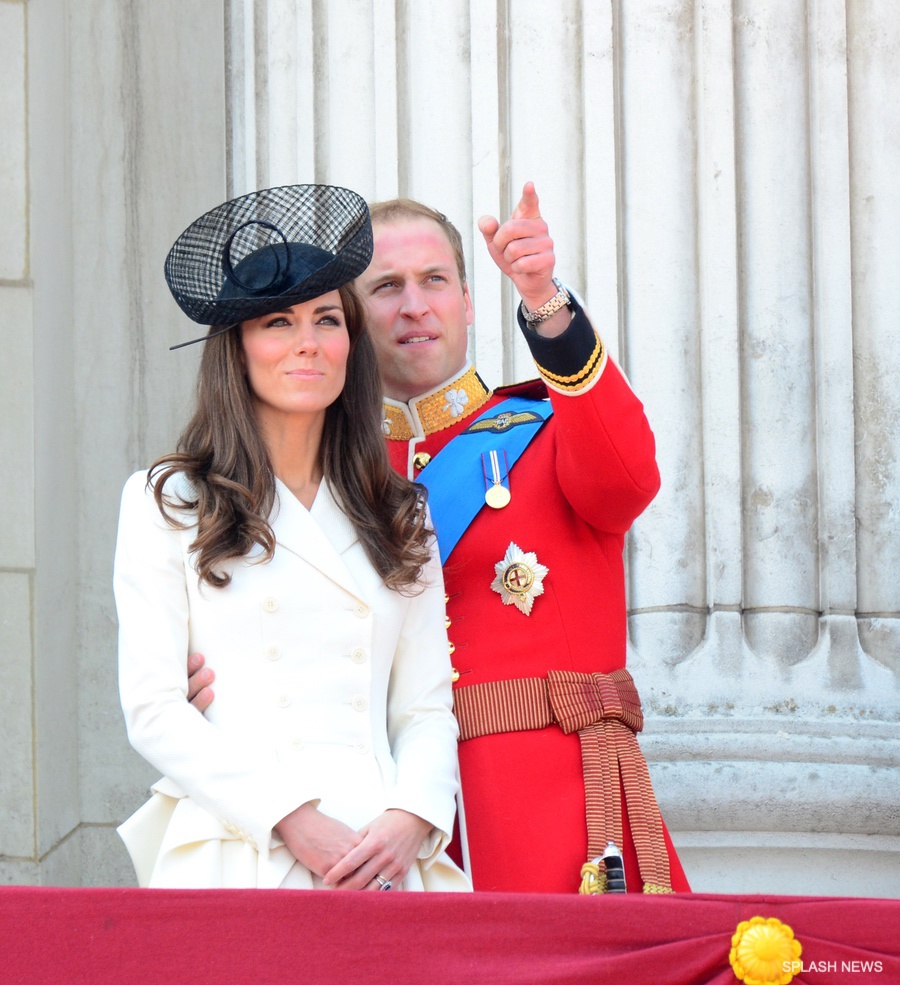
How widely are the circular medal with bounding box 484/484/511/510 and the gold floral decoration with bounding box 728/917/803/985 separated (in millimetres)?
1079

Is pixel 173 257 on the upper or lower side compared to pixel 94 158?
lower

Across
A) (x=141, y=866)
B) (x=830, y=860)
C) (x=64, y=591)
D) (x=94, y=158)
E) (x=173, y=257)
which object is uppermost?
(x=94, y=158)

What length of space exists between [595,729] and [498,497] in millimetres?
445

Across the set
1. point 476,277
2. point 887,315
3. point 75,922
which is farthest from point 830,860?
point 75,922

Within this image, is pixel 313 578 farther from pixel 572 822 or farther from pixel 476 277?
pixel 476 277

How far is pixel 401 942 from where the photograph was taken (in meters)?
1.80

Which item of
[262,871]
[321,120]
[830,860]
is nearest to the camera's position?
[262,871]

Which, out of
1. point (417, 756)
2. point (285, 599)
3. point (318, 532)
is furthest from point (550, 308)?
point (417, 756)

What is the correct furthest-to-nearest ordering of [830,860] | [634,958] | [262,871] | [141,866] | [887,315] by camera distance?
[887,315]
[830,860]
[141,866]
[262,871]
[634,958]

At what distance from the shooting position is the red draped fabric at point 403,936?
1.77 meters

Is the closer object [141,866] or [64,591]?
[141,866]

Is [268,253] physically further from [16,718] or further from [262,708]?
[16,718]

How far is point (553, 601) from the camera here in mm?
2648

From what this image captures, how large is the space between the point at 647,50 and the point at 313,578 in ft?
7.57
